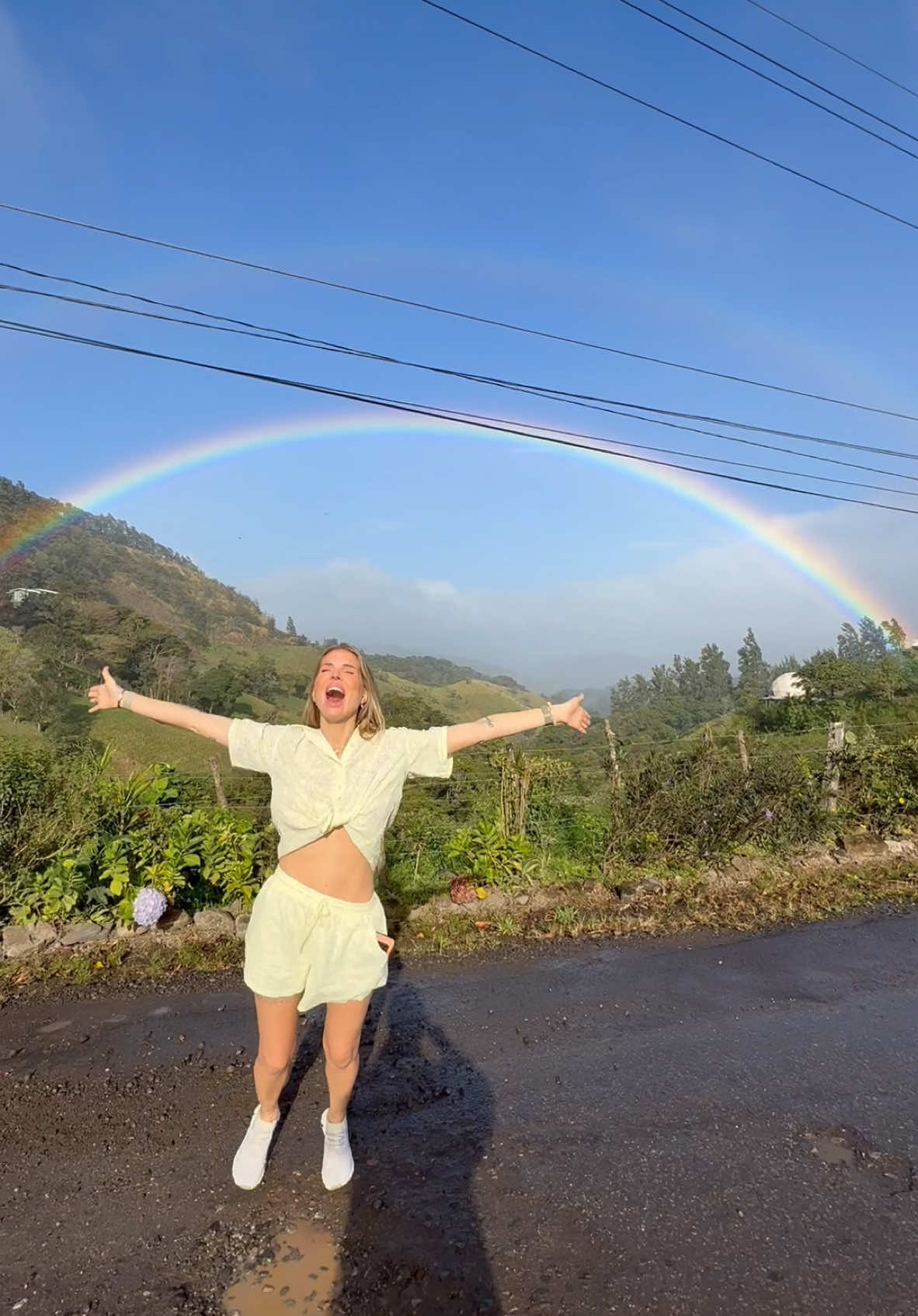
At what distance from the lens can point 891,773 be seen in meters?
7.63

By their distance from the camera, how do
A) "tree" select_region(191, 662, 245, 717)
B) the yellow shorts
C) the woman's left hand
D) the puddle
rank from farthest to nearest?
"tree" select_region(191, 662, 245, 717), the woman's left hand, the yellow shorts, the puddle

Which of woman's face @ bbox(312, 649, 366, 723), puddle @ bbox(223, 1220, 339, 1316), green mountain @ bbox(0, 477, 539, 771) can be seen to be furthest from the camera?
green mountain @ bbox(0, 477, 539, 771)

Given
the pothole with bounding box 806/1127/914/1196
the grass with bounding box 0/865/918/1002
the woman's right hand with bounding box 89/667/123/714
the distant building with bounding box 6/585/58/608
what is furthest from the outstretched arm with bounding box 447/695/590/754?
the distant building with bounding box 6/585/58/608

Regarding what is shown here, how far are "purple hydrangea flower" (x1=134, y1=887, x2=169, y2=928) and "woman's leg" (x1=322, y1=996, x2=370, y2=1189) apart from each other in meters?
2.47

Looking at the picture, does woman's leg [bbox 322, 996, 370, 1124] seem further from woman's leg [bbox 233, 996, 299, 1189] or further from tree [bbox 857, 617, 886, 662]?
tree [bbox 857, 617, 886, 662]

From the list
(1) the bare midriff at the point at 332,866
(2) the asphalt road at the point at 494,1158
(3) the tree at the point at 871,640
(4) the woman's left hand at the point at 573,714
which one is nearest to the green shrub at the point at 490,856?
(2) the asphalt road at the point at 494,1158

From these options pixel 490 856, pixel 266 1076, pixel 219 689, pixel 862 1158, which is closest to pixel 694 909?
pixel 490 856

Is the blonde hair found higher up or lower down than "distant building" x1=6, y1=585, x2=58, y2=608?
lower down

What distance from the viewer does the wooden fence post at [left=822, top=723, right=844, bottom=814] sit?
24.3ft

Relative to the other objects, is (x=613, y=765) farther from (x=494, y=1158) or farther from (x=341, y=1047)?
(x=341, y=1047)

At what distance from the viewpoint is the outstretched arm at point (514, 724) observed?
2830 millimetres

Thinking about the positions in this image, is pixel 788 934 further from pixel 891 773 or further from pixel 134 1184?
pixel 134 1184

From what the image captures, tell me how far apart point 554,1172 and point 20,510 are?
66409 mm

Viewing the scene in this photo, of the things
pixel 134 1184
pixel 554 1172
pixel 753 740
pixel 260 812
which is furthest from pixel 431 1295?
pixel 753 740
